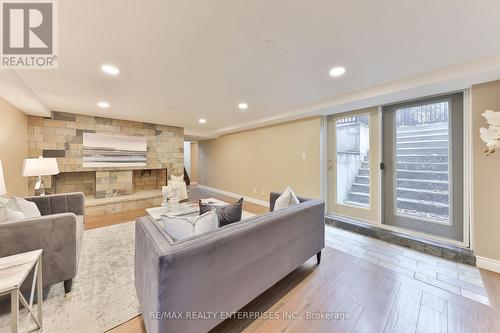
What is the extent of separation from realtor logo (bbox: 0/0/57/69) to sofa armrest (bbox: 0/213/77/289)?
4.95 ft

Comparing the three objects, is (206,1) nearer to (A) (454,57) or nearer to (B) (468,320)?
(A) (454,57)

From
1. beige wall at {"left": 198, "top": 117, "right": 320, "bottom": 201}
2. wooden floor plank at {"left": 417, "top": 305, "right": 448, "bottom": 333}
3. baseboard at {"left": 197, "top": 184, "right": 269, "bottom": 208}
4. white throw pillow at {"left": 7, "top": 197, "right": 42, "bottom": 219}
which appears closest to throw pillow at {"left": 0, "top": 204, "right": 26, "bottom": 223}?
white throw pillow at {"left": 7, "top": 197, "right": 42, "bottom": 219}

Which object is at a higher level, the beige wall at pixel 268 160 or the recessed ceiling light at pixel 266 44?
the recessed ceiling light at pixel 266 44

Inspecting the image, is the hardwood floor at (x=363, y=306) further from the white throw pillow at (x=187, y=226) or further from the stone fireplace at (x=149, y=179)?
the stone fireplace at (x=149, y=179)

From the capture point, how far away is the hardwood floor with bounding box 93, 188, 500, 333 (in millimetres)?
1420

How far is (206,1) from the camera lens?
1.22 metres

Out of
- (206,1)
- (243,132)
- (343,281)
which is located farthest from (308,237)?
(243,132)

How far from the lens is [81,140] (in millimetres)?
4344

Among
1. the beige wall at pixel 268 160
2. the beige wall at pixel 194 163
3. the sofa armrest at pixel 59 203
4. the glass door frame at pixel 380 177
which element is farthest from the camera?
the beige wall at pixel 194 163

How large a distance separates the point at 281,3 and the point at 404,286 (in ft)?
8.89

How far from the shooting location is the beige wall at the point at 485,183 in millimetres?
2102

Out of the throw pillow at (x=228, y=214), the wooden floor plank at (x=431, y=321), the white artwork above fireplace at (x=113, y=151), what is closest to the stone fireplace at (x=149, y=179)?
the white artwork above fireplace at (x=113, y=151)

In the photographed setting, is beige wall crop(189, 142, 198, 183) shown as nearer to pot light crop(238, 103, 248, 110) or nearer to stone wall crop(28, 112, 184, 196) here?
stone wall crop(28, 112, 184, 196)

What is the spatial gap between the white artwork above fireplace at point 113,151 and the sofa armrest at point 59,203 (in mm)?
2191
